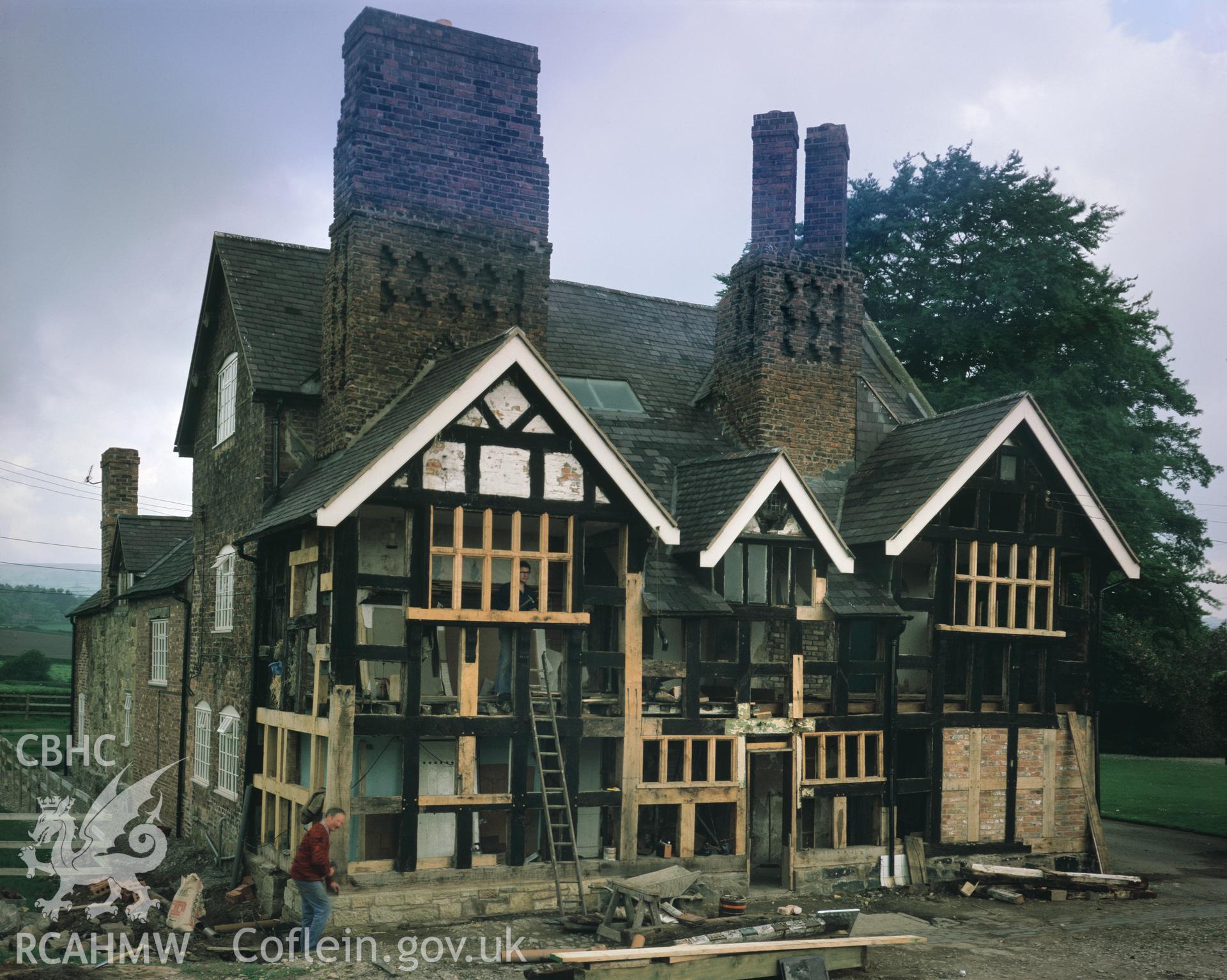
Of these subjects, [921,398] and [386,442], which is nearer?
[386,442]

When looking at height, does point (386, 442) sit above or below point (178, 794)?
above

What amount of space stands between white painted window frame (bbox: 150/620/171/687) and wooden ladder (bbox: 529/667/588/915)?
36.6 ft

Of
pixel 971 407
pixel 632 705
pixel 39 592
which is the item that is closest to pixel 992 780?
pixel 971 407

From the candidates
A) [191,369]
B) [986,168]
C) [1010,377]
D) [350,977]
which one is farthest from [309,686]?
[986,168]

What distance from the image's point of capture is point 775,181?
823 inches

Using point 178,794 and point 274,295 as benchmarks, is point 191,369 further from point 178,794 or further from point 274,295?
point 178,794

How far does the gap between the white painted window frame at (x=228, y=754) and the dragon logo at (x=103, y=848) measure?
103 centimetres

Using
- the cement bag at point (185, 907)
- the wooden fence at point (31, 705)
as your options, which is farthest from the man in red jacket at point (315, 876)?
the wooden fence at point (31, 705)

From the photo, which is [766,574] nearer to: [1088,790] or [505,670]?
[505,670]

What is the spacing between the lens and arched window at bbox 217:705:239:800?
19016 mm

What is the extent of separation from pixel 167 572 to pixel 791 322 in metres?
14.0

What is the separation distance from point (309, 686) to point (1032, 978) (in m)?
9.44

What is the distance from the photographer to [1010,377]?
110ft

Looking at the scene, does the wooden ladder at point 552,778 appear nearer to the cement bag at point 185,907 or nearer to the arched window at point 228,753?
the cement bag at point 185,907
